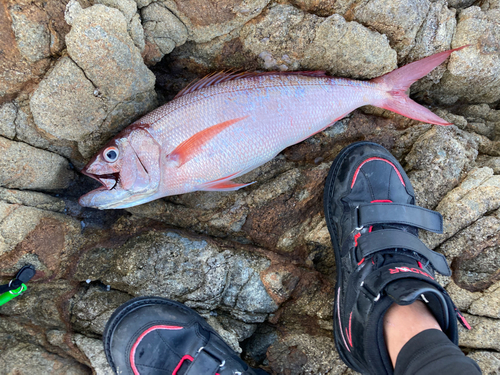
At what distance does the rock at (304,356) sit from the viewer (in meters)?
2.47

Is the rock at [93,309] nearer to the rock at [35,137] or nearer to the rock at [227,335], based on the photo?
the rock at [227,335]

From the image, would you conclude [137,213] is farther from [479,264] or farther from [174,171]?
[479,264]

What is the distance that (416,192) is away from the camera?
255cm

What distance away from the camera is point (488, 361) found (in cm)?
223

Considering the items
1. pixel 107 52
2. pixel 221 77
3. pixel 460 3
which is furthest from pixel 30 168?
pixel 460 3

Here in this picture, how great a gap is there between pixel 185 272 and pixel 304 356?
1.22m

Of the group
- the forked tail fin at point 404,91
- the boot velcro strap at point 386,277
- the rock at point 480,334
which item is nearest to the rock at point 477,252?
the rock at point 480,334

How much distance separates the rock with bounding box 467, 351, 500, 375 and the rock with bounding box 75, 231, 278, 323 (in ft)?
5.22

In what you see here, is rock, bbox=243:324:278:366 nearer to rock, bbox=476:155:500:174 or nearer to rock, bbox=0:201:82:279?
rock, bbox=0:201:82:279

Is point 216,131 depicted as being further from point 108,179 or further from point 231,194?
point 108,179

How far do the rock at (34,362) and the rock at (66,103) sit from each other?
5.66 feet

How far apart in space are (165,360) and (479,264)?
2.57 meters

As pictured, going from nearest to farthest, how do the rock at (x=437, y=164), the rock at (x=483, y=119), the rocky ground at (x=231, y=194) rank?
the rocky ground at (x=231, y=194) < the rock at (x=437, y=164) < the rock at (x=483, y=119)

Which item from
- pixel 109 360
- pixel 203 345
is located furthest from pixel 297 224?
pixel 109 360
